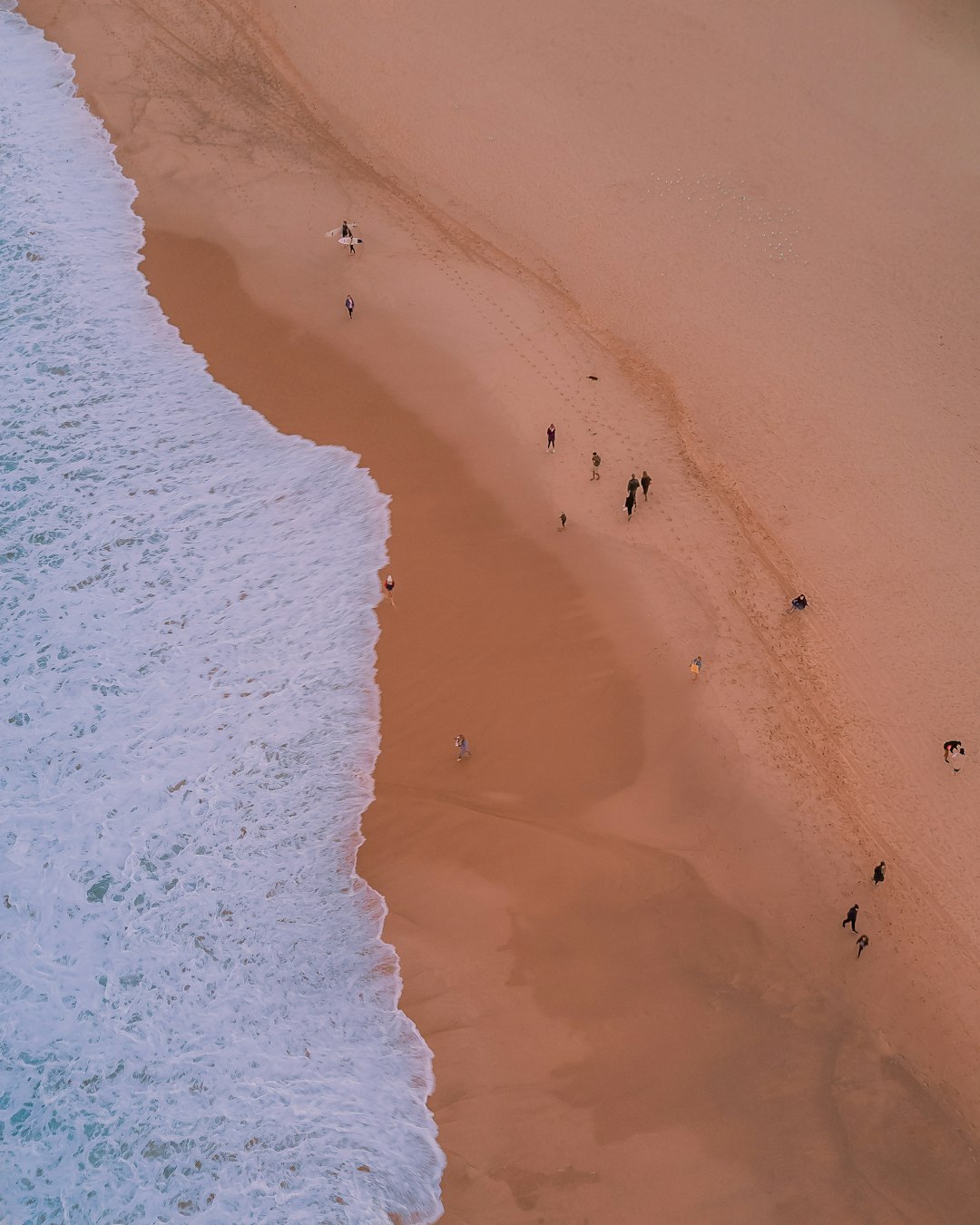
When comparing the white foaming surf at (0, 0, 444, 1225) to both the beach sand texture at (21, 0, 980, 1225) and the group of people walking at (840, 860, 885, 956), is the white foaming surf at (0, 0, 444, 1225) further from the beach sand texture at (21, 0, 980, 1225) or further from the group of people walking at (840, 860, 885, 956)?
the group of people walking at (840, 860, 885, 956)

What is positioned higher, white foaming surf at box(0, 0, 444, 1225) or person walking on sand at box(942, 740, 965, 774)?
person walking on sand at box(942, 740, 965, 774)

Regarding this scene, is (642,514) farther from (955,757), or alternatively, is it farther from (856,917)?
(856,917)

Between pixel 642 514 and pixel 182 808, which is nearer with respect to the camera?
pixel 182 808

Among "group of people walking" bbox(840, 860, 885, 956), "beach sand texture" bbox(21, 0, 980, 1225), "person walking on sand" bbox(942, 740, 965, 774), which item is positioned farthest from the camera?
"person walking on sand" bbox(942, 740, 965, 774)

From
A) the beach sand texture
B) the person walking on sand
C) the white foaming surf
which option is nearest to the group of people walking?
the beach sand texture

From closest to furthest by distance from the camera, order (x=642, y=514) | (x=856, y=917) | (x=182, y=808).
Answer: (x=856, y=917), (x=182, y=808), (x=642, y=514)

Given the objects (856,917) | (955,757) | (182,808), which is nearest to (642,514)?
(955,757)

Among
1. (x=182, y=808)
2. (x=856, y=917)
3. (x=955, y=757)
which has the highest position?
(x=955, y=757)
